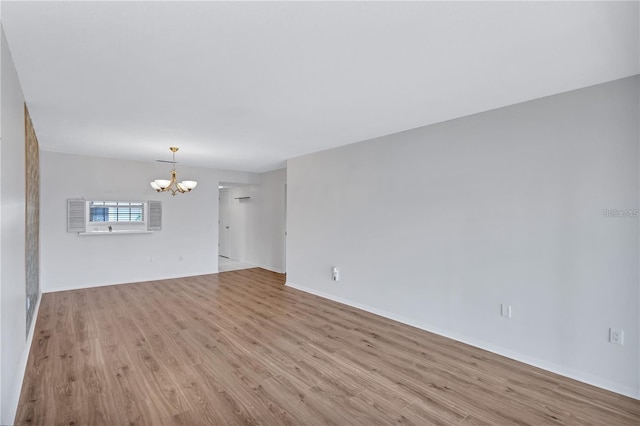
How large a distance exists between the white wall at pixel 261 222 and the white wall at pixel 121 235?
0.83m

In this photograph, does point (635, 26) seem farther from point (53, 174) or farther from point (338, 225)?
point (53, 174)

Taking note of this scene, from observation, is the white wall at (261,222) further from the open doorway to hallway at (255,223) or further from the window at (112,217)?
the window at (112,217)

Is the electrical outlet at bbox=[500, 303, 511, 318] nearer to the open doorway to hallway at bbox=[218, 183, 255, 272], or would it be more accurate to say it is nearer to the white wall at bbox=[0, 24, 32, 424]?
the white wall at bbox=[0, 24, 32, 424]

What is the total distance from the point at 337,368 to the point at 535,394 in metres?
1.56

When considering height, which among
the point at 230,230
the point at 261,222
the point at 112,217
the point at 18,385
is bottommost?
the point at 18,385

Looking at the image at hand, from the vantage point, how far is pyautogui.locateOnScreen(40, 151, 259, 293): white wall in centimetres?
532

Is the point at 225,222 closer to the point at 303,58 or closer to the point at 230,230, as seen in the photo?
the point at 230,230

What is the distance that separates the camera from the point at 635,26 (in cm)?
182

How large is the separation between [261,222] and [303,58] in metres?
5.99

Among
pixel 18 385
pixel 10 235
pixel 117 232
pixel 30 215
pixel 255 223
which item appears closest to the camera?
pixel 10 235

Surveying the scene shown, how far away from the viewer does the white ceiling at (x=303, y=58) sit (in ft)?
5.51

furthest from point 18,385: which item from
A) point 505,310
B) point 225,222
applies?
point 225,222

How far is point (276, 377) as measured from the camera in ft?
8.66

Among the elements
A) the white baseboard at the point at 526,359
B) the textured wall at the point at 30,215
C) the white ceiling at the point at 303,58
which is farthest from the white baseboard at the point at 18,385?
the white baseboard at the point at 526,359
